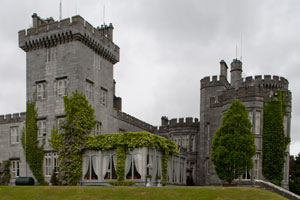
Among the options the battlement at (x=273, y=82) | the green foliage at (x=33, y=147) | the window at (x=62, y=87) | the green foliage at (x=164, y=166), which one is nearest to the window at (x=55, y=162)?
the green foliage at (x=33, y=147)

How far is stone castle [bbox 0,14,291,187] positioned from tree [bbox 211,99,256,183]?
10.2 ft

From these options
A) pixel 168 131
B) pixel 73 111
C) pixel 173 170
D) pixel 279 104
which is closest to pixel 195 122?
pixel 168 131

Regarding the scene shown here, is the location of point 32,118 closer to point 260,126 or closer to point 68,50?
point 68,50

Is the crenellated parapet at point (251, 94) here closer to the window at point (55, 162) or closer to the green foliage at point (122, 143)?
the green foliage at point (122, 143)

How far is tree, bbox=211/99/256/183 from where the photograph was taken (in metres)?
29.6

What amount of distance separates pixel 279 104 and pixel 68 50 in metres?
19.3

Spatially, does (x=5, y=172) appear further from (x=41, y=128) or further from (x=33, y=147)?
(x=41, y=128)

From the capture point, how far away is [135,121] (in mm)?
43438

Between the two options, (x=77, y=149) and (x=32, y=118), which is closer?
(x=77, y=149)

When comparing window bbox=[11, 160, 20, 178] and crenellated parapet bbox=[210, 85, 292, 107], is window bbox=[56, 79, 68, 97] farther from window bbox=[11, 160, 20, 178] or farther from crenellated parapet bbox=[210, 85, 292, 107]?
crenellated parapet bbox=[210, 85, 292, 107]

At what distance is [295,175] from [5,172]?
3044cm

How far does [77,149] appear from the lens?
108 ft

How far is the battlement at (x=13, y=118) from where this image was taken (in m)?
39.4

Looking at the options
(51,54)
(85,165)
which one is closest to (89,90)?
(51,54)
